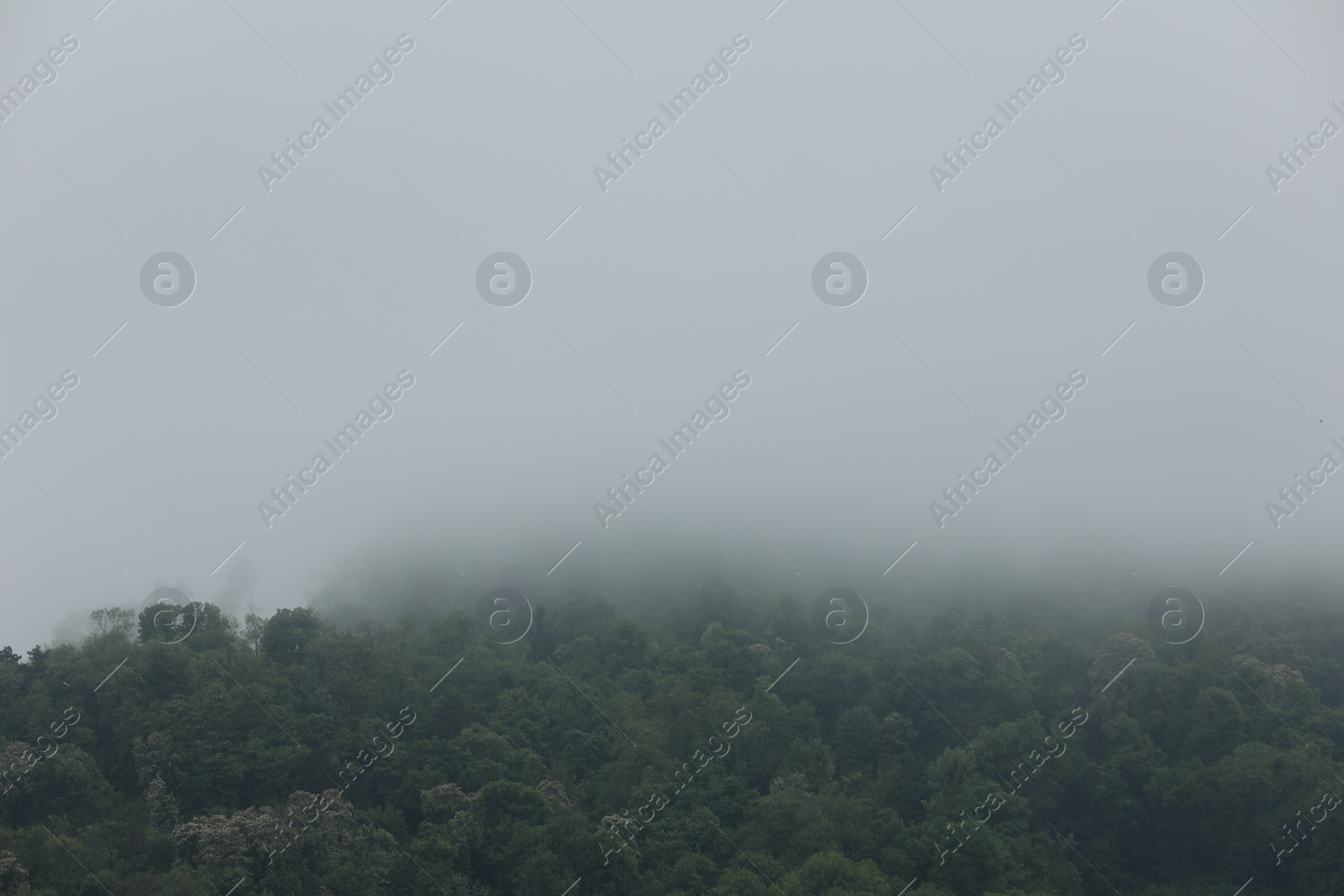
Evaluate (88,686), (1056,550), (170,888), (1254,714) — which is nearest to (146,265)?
(88,686)

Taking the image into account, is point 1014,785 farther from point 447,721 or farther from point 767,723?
point 447,721

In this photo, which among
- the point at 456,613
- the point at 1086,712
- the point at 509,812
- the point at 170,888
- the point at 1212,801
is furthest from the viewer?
the point at 456,613

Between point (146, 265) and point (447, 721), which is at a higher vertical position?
point (146, 265)

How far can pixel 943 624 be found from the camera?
78500 millimetres

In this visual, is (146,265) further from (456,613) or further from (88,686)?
(456,613)

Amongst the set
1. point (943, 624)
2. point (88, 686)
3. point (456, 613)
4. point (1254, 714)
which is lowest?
point (1254, 714)

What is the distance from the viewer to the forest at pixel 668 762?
151 ft

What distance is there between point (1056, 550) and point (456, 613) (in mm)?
66739

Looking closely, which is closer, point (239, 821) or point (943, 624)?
point (239, 821)

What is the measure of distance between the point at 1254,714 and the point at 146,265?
2860 inches

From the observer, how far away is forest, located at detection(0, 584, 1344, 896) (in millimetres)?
46031

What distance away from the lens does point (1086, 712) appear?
212 ft

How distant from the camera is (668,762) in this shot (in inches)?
2222

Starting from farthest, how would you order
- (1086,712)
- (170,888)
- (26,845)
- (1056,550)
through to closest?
(1056,550), (1086,712), (26,845), (170,888)
